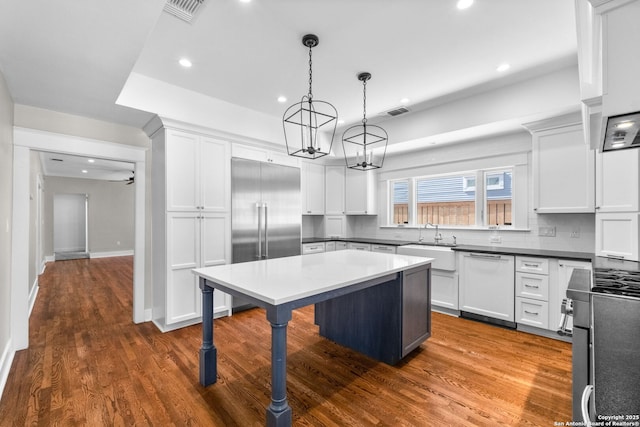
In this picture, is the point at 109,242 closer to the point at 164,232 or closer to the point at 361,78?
the point at 164,232

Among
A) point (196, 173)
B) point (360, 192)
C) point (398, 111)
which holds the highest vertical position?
point (398, 111)

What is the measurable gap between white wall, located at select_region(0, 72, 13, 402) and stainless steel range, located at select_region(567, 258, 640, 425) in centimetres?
353

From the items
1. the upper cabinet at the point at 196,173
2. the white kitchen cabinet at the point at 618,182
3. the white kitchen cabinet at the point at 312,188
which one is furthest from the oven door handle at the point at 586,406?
the white kitchen cabinet at the point at 312,188

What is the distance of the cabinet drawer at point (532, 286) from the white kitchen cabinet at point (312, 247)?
9.47ft

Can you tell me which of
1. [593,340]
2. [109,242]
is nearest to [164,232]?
[593,340]

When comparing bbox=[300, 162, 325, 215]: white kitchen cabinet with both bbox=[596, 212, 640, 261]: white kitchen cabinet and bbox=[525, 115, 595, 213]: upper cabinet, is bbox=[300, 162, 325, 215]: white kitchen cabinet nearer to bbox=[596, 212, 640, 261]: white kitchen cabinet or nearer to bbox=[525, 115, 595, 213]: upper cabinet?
bbox=[525, 115, 595, 213]: upper cabinet

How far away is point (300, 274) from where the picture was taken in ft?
7.39

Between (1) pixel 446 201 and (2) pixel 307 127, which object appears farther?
(1) pixel 446 201

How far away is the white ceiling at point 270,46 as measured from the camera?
1846 millimetres

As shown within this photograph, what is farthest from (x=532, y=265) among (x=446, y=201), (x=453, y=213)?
(x=446, y=201)

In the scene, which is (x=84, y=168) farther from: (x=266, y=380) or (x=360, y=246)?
(x=266, y=380)

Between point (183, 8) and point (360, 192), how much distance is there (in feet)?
12.8

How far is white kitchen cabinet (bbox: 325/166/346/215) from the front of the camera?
5609 millimetres

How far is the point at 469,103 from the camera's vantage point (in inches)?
142
